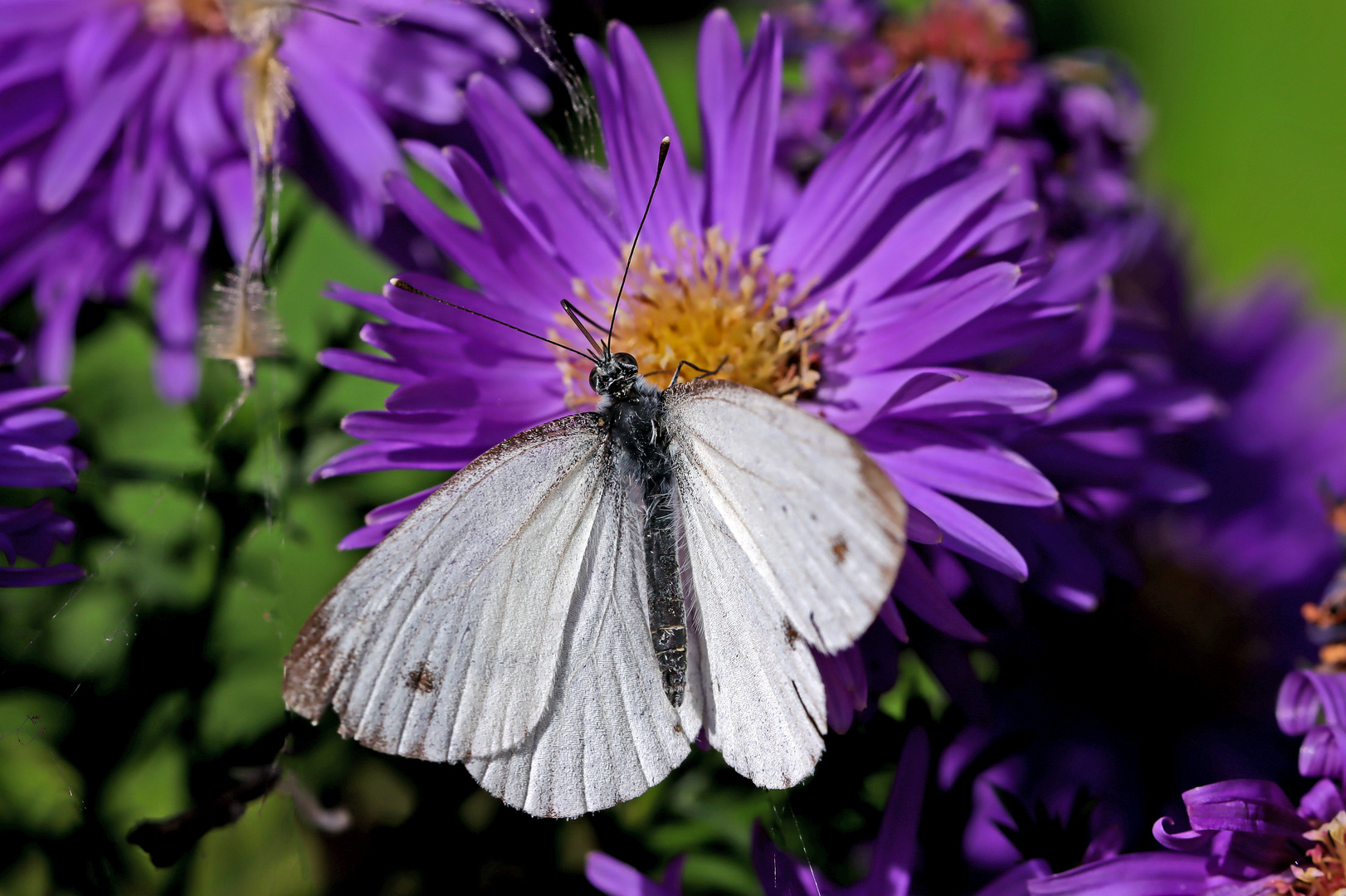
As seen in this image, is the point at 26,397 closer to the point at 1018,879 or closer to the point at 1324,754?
the point at 1018,879

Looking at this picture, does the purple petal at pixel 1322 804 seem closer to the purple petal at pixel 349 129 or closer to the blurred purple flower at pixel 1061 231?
the blurred purple flower at pixel 1061 231

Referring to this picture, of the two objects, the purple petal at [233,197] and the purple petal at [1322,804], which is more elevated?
the purple petal at [1322,804]

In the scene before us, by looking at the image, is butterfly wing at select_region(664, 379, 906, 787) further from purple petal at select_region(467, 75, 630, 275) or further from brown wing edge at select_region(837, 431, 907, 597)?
purple petal at select_region(467, 75, 630, 275)

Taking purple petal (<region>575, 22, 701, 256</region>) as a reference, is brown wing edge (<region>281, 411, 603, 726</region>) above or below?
below

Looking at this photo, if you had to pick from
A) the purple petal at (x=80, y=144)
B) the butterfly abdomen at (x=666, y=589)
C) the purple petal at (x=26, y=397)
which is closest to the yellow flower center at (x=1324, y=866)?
the butterfly abdomen at (x=666, y=589)

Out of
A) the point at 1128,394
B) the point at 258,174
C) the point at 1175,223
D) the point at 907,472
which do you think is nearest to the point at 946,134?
the point at 1128,394

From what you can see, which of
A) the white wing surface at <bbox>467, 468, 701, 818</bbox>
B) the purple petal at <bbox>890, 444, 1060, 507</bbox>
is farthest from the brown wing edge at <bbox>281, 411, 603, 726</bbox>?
the purple petal at <bbox>890, 444, 1060, 507</bbox>
